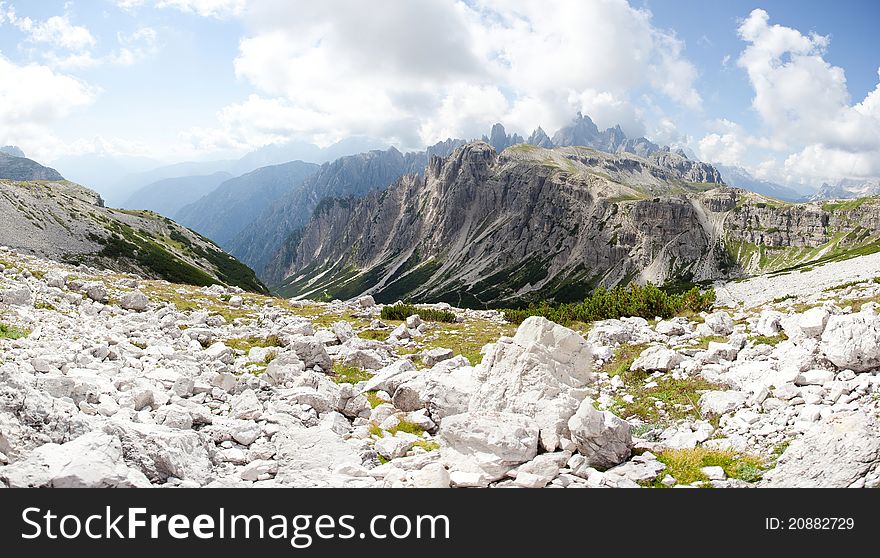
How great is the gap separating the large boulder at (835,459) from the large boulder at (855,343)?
3.17 meters

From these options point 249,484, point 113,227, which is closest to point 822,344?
point 249,484

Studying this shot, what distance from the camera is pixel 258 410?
482 inches

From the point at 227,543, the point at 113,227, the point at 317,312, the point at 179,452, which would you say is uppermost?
the point at 113,227

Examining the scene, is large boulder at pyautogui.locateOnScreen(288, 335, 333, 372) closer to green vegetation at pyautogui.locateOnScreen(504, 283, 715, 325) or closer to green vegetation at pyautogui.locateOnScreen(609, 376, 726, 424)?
green vegetation at pyautogui.locateOnScreen(609, 376, 726, 424)

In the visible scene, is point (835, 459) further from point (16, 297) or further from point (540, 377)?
point (16, 297)

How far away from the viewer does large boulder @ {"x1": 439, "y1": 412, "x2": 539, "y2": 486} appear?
9.28 m

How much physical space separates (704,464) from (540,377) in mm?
4677

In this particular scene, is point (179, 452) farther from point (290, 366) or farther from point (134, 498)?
point (290, 366)

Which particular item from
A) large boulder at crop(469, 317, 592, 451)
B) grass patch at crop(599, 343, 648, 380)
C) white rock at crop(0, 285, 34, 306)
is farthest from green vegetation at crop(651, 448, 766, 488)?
white rock at crop(0, 285, 34, 306)

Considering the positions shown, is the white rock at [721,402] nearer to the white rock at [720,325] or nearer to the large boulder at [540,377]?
the large boulder at [540,377]

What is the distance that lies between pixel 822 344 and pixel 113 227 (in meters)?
148

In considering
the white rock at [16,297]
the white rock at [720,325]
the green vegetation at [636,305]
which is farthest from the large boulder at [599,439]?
the green vegetation at [636,305]

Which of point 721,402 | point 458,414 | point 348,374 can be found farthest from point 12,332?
point 721,402

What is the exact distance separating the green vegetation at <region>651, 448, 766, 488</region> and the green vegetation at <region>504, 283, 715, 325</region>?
29.6 metres
